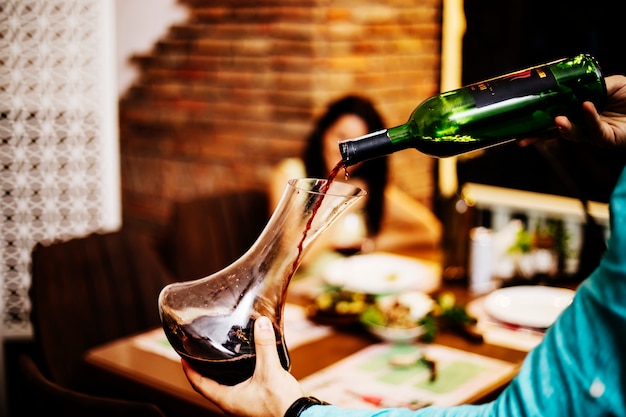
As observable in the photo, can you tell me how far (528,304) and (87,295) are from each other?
49.2 inches

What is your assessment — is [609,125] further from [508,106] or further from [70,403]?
[70,403]

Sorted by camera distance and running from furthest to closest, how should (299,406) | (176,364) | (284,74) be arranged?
(284,74) → (176,364) → (299,406)

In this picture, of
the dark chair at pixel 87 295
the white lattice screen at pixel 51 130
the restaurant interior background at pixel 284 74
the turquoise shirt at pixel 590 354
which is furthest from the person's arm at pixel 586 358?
the white lattice screen at pixel 51 130

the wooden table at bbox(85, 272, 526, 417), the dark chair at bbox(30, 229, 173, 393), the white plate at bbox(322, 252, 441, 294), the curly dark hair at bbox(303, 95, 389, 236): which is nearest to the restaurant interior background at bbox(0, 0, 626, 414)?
the curly dark hair at bbox(303, 95, 389, 236)

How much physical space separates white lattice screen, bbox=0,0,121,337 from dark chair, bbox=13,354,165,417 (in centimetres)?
159

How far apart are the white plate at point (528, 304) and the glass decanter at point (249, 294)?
1005mm

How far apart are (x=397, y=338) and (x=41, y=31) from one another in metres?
2.03

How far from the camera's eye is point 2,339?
299 centimetres

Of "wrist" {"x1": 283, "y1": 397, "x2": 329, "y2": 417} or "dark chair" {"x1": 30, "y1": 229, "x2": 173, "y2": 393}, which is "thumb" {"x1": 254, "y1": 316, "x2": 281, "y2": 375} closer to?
"wrist" {"x1": 283, "y1": 397, "x2": 329, "y2": 417}

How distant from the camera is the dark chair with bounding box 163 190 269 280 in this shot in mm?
2873

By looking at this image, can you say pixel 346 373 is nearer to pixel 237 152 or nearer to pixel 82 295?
pixel 82 295

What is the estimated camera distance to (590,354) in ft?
2.04

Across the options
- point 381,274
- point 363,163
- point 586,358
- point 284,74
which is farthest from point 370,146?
point 284,74

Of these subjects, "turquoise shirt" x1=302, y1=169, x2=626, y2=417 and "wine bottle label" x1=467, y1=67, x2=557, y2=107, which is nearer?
"turquoise shirt" x1=302, y1=169, x2=626, y2=417
